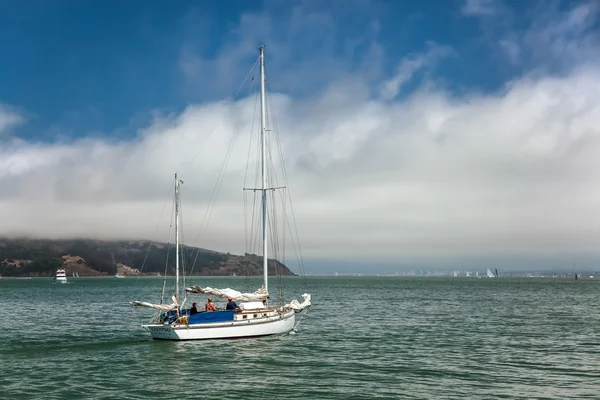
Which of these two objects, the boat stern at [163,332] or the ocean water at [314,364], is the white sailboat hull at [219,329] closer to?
the boat stern at [163,332]

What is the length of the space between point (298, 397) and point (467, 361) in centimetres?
1546

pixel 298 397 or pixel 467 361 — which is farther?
pixel 467 361

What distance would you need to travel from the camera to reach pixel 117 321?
232 ft

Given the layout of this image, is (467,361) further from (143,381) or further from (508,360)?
(143,381)

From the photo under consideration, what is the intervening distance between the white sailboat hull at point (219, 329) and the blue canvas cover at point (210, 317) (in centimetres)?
33

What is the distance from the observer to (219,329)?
4712 cm

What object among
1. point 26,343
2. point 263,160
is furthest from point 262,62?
point 26,343

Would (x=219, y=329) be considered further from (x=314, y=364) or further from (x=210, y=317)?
(x=314, y=364)

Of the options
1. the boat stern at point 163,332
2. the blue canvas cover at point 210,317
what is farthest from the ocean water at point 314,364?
the blue canvas cover at point 210,317

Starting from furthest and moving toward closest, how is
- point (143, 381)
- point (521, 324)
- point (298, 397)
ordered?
1. point (521, 324)
2. point (143, 381)
3. point (298, 397)

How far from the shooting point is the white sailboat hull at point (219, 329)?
46.2 meters

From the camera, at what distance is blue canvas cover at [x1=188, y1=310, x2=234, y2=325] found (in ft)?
153

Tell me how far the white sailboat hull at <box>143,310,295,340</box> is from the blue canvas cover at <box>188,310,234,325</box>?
0.33m

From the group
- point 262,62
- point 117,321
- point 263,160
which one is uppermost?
point 262,62
